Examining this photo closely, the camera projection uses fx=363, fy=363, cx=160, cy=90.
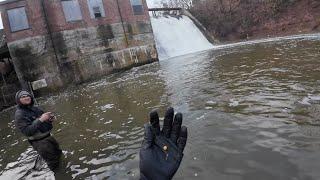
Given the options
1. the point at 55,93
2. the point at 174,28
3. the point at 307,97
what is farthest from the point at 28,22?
the point at 307,97

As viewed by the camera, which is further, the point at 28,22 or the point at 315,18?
the point at 315,18

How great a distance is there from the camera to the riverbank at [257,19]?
31.2m

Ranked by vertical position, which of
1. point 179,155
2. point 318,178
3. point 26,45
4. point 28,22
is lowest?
point 318,178

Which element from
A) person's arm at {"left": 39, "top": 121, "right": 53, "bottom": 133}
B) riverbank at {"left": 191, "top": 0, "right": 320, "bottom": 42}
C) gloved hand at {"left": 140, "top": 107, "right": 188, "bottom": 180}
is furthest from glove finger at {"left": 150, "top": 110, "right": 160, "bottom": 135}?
riverbank at {"left": 191, "top": 0, "right": 320, "bottom": 42}

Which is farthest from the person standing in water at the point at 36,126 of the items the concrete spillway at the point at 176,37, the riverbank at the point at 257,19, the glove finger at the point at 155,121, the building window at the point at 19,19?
the riverbank at the point at 257,19

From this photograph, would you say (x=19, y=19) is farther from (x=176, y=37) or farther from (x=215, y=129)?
(x=215, y=129)

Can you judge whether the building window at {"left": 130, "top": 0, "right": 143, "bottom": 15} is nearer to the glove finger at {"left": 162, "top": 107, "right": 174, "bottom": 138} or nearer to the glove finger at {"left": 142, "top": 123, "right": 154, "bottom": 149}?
the glove finger at {"left": 162, "top": 107, "right": 174, "bottom": 138}

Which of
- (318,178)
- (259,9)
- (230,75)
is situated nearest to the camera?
(318,178)

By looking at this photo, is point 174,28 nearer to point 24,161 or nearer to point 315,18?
point 315,18

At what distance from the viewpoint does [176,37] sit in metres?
34.3

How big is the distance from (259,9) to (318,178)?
34.8 m

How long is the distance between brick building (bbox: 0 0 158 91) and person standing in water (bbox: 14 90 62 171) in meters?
17.2

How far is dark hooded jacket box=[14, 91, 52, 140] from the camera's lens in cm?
686

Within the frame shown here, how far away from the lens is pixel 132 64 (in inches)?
1083
